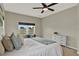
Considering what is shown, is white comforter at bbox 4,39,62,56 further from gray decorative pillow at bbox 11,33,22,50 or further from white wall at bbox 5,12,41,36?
white wall at bbox 5,12,41,36

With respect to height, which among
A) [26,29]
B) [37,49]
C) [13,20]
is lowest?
[37,49]

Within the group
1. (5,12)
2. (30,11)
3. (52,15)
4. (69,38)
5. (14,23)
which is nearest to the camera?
(5,12)

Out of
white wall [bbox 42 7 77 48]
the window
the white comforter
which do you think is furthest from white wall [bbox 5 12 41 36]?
white wall [bbox 42 7 77 48]

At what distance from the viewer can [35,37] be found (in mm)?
1544

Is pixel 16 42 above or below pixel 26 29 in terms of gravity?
below

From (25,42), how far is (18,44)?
12cm

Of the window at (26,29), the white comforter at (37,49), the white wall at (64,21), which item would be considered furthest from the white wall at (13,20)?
the white wall at (64,21)

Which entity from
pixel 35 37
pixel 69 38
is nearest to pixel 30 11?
pixel 35 37

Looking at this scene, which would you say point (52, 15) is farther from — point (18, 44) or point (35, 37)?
point (18, 44)

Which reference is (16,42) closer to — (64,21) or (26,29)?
(26,29)

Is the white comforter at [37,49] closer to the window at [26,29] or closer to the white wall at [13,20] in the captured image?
the window at [26,29]

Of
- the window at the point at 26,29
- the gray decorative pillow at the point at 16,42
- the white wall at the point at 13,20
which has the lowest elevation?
the gray decorative pillow at the point at 16,42

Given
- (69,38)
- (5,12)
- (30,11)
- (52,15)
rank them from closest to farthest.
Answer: (5,12)
(30,11)
(52,15)
(69,38)

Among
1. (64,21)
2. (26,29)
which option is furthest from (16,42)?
(64,21)
